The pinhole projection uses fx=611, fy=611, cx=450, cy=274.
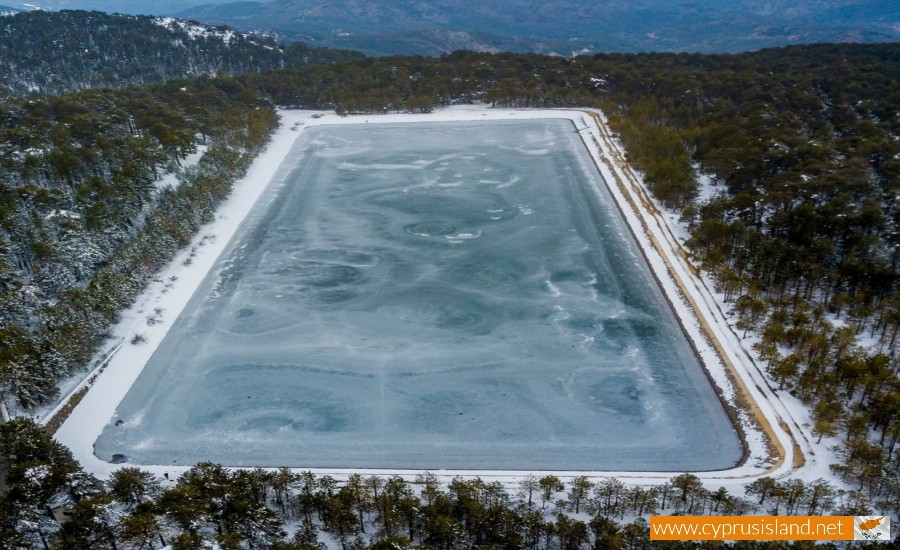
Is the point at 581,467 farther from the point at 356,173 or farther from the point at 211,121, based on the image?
the point at 211,121

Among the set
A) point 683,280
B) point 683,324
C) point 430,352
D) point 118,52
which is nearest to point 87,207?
point 430,352

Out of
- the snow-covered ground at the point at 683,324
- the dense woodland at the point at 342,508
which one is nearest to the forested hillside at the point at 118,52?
the snow-covered ground at the point at 683,324

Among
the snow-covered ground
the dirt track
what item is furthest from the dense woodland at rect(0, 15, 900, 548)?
the dirt track

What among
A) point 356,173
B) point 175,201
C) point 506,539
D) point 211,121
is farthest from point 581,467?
point 211,121

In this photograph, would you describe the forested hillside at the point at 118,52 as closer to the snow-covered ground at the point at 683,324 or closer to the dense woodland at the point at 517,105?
the dense woodland at the point at 517,105

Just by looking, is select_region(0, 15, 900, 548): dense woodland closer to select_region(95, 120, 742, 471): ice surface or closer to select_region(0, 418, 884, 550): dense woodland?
select_region(0, 418, 884, 550): dense woodland

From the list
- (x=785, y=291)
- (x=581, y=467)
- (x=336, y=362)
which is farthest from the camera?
(x=785, y=291)

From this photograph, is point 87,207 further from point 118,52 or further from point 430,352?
point 118,52
